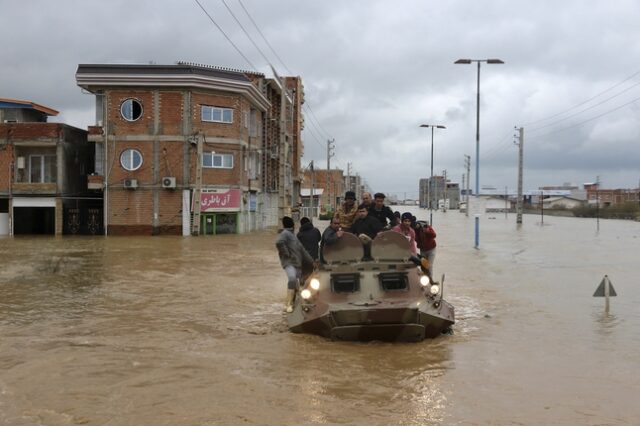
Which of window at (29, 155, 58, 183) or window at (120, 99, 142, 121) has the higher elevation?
window at (120, 99, 142, 121)

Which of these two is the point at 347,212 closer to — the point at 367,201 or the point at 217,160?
the point at 367,201

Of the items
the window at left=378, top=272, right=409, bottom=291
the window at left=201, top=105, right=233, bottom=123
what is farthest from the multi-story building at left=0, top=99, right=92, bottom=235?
the window at left=378, top=272, right=409, bottom=291

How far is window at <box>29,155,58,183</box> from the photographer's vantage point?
37875mm

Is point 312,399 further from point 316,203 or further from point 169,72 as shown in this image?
point 316,203

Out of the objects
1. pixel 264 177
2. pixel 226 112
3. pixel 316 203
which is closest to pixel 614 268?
pixel 226 112

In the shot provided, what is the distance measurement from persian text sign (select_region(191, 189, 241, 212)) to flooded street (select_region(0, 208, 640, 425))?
20209mm

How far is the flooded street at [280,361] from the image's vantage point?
631cm

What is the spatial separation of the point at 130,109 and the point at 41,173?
712cm

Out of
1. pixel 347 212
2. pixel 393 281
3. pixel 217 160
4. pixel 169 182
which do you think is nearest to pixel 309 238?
pixel 347 212

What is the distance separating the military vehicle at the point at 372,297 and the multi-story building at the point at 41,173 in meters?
31.5

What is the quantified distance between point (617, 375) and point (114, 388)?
619 cm

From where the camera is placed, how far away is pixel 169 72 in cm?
3612

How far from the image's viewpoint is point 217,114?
37.7 metres

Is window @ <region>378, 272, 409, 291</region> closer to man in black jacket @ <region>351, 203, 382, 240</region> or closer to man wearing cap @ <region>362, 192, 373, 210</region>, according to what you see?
man in black jacket @ <region>351, 203, 382, 240</region>
